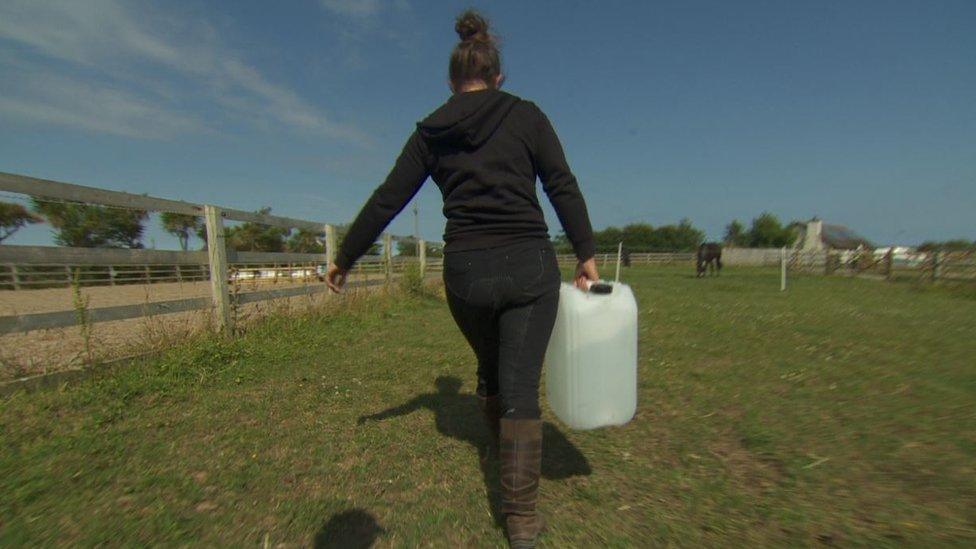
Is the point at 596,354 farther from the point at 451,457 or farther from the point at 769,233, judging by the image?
the point at 769,233

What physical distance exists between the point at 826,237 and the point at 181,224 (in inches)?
2692

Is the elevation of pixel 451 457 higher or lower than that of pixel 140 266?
lower

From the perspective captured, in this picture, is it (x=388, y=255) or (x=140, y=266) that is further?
(x=388, y=255)

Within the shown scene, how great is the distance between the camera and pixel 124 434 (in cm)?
277

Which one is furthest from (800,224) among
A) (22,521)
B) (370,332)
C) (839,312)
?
(22,521)

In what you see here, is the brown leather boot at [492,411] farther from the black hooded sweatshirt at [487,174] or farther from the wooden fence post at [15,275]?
the wooden fence post at [15,275]

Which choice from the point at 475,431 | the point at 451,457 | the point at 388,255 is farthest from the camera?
the point at 388,255

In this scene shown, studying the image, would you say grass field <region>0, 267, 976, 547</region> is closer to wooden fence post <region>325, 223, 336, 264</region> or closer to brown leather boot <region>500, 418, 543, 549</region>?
brown leather boot <region>500, 418, 543, 549</region>

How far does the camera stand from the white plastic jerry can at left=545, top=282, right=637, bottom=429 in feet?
6.05

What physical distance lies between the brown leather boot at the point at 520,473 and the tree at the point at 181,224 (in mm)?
4616

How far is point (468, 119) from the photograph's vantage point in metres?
1.73

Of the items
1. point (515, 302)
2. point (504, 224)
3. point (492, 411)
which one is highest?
point (504, 224)

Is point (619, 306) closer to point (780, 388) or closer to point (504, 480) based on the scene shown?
point (504, 480)

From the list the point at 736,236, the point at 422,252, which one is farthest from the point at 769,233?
the point at 422,252
